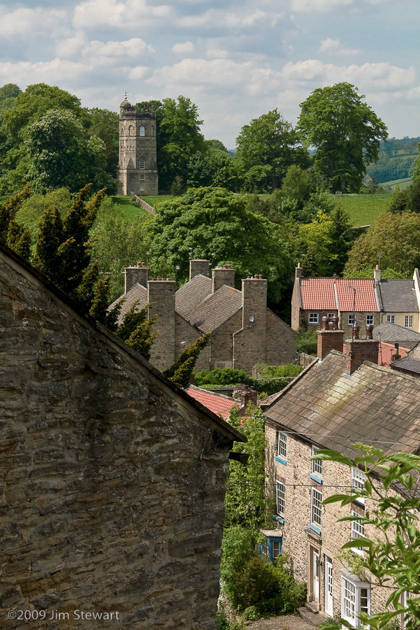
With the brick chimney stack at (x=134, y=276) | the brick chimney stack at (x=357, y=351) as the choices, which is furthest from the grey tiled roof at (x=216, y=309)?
the brick chimney stack at (x=357, y=351)

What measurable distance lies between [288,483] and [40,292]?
59.1 feet

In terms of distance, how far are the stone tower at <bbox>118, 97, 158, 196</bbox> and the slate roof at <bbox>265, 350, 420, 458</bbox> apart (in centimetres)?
7757

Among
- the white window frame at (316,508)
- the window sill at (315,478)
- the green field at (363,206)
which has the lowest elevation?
the white window frame at (316,508)

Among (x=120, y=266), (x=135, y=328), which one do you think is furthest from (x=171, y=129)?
(x=135, y=328)

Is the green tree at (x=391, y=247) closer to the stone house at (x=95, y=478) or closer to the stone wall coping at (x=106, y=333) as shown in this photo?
the stone wall coping at (x=106, y=333)

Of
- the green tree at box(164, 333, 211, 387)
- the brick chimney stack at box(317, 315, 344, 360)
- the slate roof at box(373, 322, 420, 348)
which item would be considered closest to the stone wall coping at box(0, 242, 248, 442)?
the green tree at box(164, 333, 211, 387)

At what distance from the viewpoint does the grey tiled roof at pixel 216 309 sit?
115ft

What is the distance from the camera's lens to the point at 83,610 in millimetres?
5234

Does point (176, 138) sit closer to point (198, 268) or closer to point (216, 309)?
point (198, 268)

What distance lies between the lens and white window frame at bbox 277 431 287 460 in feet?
72.4

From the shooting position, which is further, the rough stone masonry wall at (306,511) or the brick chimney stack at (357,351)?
the brick chimney stack at (357,351)

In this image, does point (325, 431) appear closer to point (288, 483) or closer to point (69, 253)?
point (288, 483)

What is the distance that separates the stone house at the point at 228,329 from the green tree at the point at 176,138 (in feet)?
208

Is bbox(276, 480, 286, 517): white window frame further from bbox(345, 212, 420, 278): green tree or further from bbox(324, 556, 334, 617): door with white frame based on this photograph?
bbox(345, 212, 420, 278): green tree
